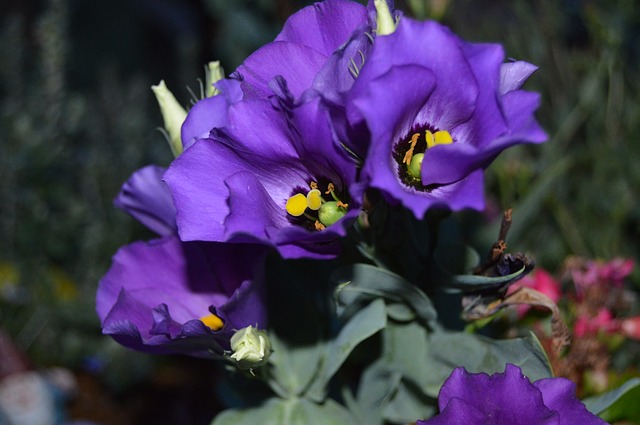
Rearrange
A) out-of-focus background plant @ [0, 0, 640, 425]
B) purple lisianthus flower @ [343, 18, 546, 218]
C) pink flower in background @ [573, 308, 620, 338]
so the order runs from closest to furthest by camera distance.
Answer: purple lisianthus flower @ [343, 18, 546, 218], pink flower in background @ [573, 308, 620, 338], out-of-focus background plant @ [0, 0, 640, 425]

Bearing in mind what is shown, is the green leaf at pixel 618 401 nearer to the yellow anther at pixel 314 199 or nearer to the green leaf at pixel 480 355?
the green leaf at pixel 480 355

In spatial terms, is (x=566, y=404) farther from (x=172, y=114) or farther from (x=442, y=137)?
(x=172, y=114)

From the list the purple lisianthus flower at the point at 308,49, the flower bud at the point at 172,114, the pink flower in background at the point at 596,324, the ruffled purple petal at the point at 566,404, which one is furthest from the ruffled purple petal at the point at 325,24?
the pink flower in background at the point at 596,324

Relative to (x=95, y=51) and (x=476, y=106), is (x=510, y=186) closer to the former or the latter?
(x=476, y=106)

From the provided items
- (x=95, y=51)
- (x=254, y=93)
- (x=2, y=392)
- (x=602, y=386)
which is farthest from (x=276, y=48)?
(x=95, y=51)

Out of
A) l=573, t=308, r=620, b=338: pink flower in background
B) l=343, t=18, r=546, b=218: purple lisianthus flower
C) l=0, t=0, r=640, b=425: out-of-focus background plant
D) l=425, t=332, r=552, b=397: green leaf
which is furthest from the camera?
l=0, t=0, r=640, b=425: out-of-focus background plant

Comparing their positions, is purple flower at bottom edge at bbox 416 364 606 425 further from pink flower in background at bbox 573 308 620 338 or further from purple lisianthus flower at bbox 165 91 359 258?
pink flower in background at bbox 573 308 620 338

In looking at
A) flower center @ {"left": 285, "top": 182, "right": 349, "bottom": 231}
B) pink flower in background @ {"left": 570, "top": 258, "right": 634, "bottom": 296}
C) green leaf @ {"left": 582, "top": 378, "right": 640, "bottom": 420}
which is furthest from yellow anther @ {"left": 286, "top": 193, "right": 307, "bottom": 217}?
pink flower in background @ {"left": 570, "top": 258, "right": 634, "bottom": 296}

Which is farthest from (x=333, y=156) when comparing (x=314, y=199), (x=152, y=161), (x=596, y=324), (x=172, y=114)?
(x=152, y=161)
